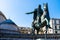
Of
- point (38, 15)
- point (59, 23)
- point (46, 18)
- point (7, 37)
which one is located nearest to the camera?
point (46, 18)

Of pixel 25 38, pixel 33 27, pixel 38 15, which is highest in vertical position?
pixel 38 15

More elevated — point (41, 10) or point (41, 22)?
point (41, 10)

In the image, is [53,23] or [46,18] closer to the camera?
[46,18]

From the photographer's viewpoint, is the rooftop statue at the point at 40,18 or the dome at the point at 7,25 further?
the dome at the point at 7,25

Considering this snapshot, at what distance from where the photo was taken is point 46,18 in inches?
874

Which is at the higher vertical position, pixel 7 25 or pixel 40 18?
pixel 40 18

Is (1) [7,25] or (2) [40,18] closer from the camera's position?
(2) [40,18]

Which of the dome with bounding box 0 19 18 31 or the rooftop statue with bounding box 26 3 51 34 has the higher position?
the rooftop statue with bounding box 26 3 51 34

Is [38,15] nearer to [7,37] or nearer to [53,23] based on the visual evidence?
[7,37]

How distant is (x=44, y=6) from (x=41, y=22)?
2.01m

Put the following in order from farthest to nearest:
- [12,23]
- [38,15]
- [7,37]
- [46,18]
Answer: [12,23], [7,37], [38,15], [46,18]

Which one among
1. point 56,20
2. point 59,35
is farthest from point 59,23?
point 59,35

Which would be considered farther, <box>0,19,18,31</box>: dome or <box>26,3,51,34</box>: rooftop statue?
<box>0,19,18,31</box>: dome

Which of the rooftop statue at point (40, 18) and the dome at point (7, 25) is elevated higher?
the rooftop statue at point (40, 18)
